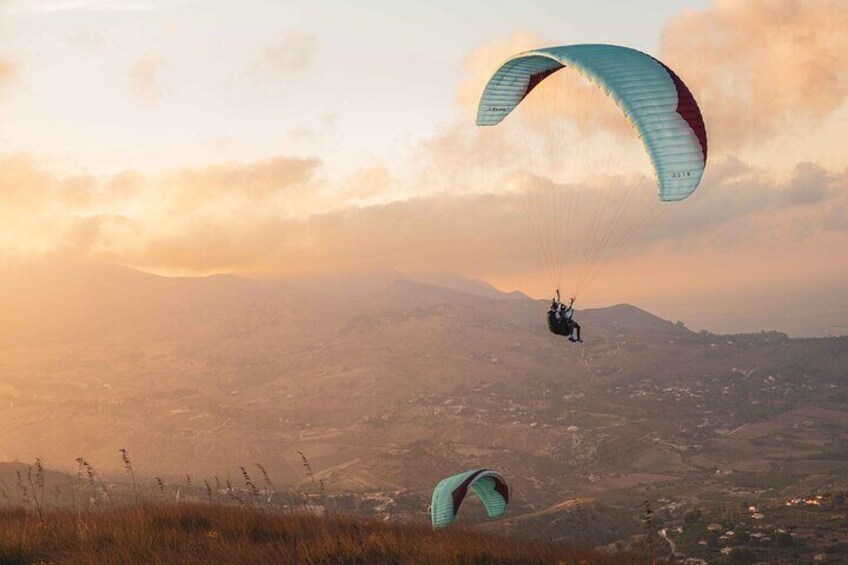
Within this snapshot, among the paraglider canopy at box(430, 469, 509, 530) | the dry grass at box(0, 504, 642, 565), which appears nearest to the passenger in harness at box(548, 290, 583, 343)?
the paraglider canopy at box(430, 469, 509, 530)

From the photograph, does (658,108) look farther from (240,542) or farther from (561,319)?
(240,542)

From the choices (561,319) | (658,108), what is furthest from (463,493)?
(658,108)

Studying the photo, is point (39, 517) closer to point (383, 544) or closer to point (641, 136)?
point (383, 544)

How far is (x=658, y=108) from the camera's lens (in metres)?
19.8

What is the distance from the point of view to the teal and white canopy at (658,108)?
1938 centimetres

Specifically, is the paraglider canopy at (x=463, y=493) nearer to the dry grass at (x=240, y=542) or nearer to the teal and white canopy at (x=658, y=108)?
the dry grass at (x=240, y=542)

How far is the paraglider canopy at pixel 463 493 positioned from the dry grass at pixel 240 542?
18.3 feet

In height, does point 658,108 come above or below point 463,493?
above

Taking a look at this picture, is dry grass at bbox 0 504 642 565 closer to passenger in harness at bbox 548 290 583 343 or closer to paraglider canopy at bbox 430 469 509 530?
paraglider canopy at bbox 430 469 509 530

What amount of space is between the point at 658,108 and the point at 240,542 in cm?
1594

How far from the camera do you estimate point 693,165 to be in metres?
19.3

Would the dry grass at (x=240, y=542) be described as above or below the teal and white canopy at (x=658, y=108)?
below

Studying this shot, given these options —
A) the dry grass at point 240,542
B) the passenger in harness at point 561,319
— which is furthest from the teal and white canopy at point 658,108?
the dry grass at point 240,542

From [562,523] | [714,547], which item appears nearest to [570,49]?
[714,547]
